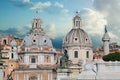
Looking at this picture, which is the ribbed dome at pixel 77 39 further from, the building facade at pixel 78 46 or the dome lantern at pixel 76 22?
the dome lantern at pixel 76 22

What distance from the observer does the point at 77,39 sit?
75.1 metres

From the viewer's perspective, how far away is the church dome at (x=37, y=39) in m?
71.5

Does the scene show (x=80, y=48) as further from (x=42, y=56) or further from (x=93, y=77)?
(x=93, y=77)

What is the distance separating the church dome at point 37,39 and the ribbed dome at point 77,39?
417 cm

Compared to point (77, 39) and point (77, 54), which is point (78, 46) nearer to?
point (77, 39)

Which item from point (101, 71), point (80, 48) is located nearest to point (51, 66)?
point (80, 48)

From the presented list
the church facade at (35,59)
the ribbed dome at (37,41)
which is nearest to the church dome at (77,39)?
the church facade at (35,59)

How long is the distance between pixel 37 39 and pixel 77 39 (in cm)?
739

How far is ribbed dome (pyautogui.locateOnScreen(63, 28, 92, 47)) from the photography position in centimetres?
7482

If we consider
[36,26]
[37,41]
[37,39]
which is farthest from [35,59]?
[36,26]

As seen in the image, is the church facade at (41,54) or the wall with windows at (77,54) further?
the wall with windows at (77,54)

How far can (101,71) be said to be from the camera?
96.5 feet

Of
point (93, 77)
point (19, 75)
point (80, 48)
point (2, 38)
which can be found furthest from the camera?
point (2, 38)

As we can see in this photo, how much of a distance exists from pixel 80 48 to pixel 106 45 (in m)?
7.54
